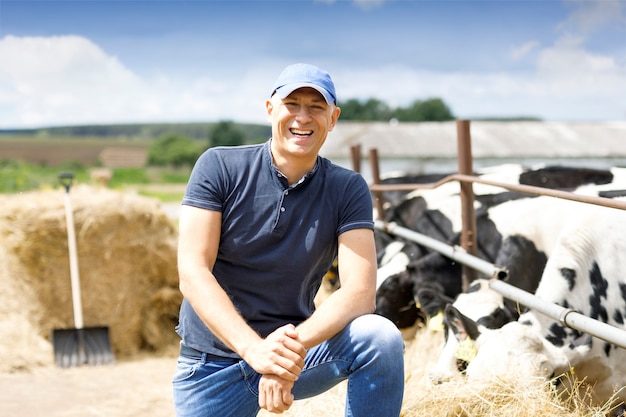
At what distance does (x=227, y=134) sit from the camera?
63.8 metres

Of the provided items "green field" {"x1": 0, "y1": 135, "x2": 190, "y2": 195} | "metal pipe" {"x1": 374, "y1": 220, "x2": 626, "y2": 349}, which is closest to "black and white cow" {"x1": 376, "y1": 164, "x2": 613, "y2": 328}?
"metal pipe" {"x1": 374, "y1": 220, "x2": 626, "y2": 349}

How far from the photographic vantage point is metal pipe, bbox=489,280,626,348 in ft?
9.76

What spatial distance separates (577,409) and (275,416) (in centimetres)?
142

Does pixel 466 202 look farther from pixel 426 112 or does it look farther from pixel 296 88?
pixel 426 112

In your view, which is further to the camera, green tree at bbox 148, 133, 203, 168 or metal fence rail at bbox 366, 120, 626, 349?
green tree at bbox 148, 133, 203, 168

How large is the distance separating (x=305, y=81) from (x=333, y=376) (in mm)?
992

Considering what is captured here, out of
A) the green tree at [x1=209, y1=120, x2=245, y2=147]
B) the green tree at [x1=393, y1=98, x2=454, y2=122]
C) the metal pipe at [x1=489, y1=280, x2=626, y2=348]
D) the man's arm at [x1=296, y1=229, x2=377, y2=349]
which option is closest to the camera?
the man's arm at [x1=296, y1=229, x2=377, y2=349]

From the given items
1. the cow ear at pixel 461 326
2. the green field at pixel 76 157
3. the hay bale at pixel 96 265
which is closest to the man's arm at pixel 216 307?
the cow ear at pixel 461 326

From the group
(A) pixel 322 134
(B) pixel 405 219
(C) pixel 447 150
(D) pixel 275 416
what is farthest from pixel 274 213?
(C) pixel 447 150

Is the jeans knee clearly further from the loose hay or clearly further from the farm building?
the farm building

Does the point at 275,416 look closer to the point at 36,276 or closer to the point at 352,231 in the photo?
the point at 352,231

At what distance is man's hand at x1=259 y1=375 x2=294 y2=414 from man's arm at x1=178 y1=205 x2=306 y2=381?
0.07ft

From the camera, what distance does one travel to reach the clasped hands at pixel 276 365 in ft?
7.16

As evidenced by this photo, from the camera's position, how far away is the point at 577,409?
3.16 meters
